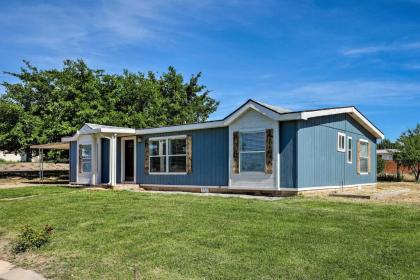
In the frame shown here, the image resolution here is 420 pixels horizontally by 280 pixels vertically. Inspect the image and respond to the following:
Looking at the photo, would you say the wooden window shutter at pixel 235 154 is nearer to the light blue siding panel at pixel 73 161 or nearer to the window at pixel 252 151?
the window at pixel 252 151

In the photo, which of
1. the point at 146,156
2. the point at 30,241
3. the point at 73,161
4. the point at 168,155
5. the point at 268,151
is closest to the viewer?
the point at 30,241

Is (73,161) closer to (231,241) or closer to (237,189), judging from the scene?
(237,189)

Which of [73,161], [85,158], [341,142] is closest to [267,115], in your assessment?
[341,142]

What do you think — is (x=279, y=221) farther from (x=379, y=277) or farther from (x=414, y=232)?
(x=379, y=277)

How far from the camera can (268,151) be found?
13.3 meters

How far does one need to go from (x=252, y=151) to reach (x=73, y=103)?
52.0 ft

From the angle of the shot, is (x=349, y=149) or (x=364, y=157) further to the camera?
(x=364, y=157)

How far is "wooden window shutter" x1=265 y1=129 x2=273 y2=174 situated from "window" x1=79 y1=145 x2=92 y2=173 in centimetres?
959

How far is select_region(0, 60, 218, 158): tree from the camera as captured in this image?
82.1 feet

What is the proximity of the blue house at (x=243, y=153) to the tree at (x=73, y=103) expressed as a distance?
5.44 m

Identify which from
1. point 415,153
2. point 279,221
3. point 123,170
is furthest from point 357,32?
point 415,153

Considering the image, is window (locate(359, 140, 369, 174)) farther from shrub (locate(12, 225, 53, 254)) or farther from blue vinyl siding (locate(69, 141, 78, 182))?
shrub (locate(12, 225, 53, 254))

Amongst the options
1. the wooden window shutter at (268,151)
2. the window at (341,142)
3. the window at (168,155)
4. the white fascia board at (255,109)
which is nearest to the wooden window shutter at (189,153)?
the window at (168,155)

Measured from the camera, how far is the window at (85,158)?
19.4 metres
